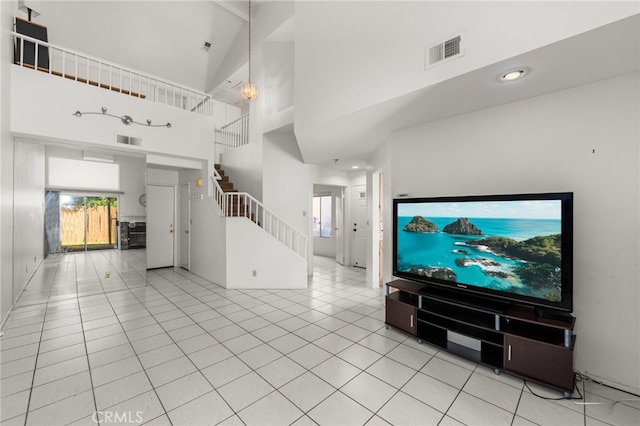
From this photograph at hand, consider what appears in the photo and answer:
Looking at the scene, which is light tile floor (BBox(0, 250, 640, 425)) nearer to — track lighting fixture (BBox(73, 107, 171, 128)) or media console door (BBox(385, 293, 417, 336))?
media console door (BBox(385, 293, 417, 336))

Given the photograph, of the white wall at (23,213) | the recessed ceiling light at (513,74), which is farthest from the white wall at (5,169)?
the recessed ceiling light at (513,74)

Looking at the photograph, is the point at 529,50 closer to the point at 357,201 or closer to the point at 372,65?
the point at 372,65

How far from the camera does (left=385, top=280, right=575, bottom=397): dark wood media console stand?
202 cm

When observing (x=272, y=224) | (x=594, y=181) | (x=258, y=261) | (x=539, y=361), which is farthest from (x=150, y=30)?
(x=539, y=361)

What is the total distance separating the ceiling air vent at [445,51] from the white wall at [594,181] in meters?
1.02

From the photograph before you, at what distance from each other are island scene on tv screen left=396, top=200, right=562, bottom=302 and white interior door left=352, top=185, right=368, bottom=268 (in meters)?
3.59

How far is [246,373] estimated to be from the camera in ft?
7.63

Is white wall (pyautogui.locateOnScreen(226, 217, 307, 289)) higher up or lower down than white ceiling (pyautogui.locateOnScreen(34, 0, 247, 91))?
lower down

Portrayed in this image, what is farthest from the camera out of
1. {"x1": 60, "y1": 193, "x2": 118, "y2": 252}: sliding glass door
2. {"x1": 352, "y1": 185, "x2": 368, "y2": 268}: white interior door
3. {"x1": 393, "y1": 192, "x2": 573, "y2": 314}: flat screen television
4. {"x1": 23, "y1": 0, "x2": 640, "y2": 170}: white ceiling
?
{"x1": 60, "y1": 193, "x2": 118, "y2": 252}: sliding glass door

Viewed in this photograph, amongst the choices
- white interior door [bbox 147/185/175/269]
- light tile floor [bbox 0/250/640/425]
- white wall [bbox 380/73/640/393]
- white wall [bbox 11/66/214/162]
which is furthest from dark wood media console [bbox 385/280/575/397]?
white interior door [bbox 147/185/175/269]

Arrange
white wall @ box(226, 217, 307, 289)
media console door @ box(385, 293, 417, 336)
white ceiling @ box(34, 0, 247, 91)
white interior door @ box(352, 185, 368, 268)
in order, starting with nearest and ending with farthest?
media console door @ box(385, 293, 417, 336) → white wall @ box(226, 217, 307, 289) → white ceiling @ box(34, 0, 247, 91) → white interior door @ box(352, 185, 368, 268)

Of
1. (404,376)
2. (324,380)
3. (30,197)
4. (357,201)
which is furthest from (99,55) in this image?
(404,376)

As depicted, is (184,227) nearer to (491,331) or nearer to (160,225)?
(160,225)

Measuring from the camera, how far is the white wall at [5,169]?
3217 millimetres
